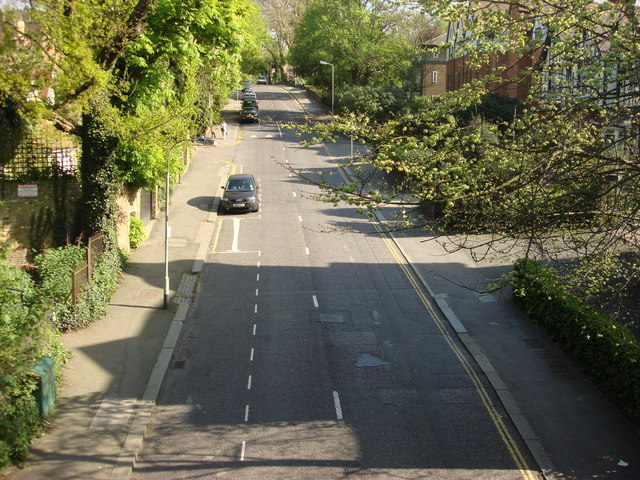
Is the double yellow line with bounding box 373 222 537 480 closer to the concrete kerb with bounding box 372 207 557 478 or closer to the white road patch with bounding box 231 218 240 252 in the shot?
the concrete kerb with bounding box 372 207 557 478

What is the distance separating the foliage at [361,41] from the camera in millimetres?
57250

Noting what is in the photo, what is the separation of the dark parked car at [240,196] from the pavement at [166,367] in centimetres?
604

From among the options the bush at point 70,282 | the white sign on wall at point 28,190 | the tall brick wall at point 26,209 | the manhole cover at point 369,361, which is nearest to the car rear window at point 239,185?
the tall brick wall at point 26,209

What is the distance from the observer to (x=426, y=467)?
1252 centimetres

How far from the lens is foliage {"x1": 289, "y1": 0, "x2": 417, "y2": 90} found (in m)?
57.2

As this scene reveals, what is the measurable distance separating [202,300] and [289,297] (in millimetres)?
3001

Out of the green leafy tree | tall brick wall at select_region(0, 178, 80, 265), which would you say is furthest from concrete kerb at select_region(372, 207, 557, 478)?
tall brick wall at select_region(0, 178, 80, 265)

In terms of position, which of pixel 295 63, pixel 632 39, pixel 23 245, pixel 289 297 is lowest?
pixel 289 297

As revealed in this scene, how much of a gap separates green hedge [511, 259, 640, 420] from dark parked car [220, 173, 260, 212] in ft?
53.6

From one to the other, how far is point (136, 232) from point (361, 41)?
39021 mm

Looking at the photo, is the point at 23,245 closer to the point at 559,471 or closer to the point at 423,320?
the point at 423,320

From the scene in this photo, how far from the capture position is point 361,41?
58625 mm

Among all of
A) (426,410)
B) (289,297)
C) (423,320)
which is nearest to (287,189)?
(289,297)

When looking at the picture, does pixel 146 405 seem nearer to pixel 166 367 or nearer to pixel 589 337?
pixel 166 367
